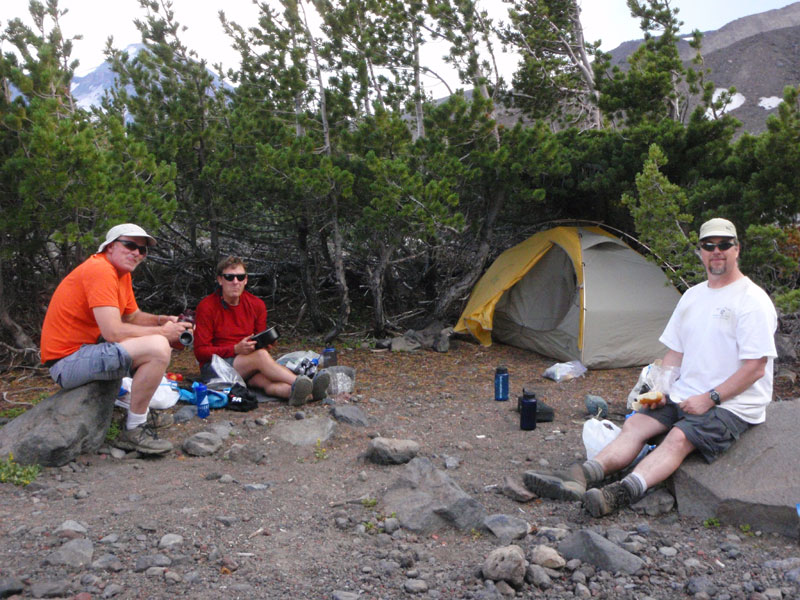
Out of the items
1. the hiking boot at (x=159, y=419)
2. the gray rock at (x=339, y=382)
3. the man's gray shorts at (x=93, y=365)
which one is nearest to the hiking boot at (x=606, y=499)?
the man's gray shorts at (x=93, y=365)

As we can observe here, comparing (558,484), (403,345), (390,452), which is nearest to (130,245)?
(390,452)

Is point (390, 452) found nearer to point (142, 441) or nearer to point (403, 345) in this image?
point (142, 441)

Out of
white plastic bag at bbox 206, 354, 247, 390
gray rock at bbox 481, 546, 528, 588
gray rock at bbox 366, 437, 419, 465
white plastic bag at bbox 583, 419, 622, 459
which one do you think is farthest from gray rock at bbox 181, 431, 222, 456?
white plastic bag at bbox 583, 419, 622, 459

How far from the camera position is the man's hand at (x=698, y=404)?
405 cm

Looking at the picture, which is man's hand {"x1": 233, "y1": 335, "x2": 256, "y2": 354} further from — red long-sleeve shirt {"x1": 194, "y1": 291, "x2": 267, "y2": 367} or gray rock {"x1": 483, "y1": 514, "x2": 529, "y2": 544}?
gray rock {"x1": 483, "y1": 514, "x2": 529, "y2": 544}

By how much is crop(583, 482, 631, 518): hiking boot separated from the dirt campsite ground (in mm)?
72

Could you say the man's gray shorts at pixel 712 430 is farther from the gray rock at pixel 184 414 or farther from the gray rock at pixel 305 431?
the gray rock at pixel 184 414

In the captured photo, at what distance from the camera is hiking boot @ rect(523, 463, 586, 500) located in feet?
13.3

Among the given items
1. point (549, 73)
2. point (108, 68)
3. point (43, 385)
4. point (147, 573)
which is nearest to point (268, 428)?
point (147, 573)

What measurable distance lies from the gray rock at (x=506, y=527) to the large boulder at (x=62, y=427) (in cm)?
282

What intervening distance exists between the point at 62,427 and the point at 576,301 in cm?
585

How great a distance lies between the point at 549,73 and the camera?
13.6 meters

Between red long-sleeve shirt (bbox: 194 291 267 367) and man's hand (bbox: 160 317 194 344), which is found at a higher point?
man's hand (bbox: 160 317 194 344)

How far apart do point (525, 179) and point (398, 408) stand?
430 cm
